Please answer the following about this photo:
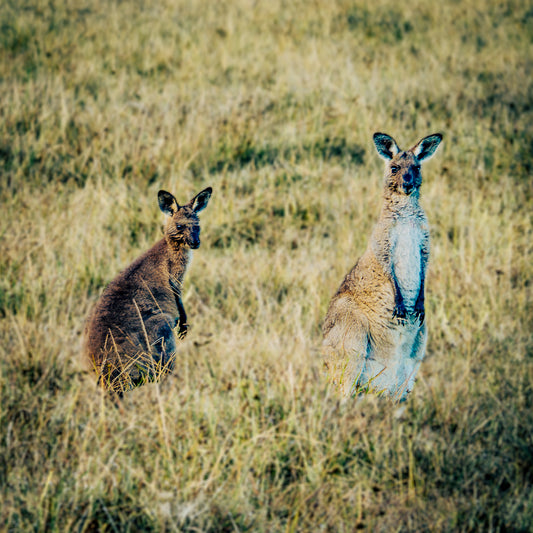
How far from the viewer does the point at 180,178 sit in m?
5.29

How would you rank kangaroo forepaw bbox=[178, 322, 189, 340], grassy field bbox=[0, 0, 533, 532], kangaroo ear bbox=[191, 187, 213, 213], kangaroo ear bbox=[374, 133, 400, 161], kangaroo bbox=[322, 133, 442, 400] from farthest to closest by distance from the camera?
grassy field bbox=[0, 0, 533, 532] → kangaroo bbox=[322, 133, 442, 400] → kangaroo forepaw bbox=[178, 322, 189, 340] → kangaroo ear bbox=[374, 133, 400, 161] → kangaroo ear bbox=[191, 187, 213, 213]

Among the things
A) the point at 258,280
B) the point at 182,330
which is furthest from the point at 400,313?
the point at 258,280

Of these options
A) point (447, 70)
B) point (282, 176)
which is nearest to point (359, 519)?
point (282, 176)

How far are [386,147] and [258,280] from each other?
6.99 feet

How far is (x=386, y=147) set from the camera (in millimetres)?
2150

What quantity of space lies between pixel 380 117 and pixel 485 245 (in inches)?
116

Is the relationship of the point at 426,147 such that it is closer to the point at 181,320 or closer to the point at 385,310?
the point at 385,310

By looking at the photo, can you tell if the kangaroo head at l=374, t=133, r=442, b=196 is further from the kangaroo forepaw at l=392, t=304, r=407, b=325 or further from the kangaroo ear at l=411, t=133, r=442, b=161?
the kangaroo forepaw at l=392, t=304, r=407, b=325

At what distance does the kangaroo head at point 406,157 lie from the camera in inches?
79.5

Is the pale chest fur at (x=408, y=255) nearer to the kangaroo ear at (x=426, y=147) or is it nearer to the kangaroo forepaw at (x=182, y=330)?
the kangaroo ear at (x=426, y=147)

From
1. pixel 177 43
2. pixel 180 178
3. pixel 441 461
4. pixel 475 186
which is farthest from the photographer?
pixel 177 43

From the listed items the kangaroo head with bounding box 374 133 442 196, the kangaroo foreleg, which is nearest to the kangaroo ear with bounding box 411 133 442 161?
the kangaroo head with bounding box 374 133 442 196

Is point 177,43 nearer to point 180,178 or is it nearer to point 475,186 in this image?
point 180,178

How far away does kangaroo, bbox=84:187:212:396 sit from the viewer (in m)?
1.98
